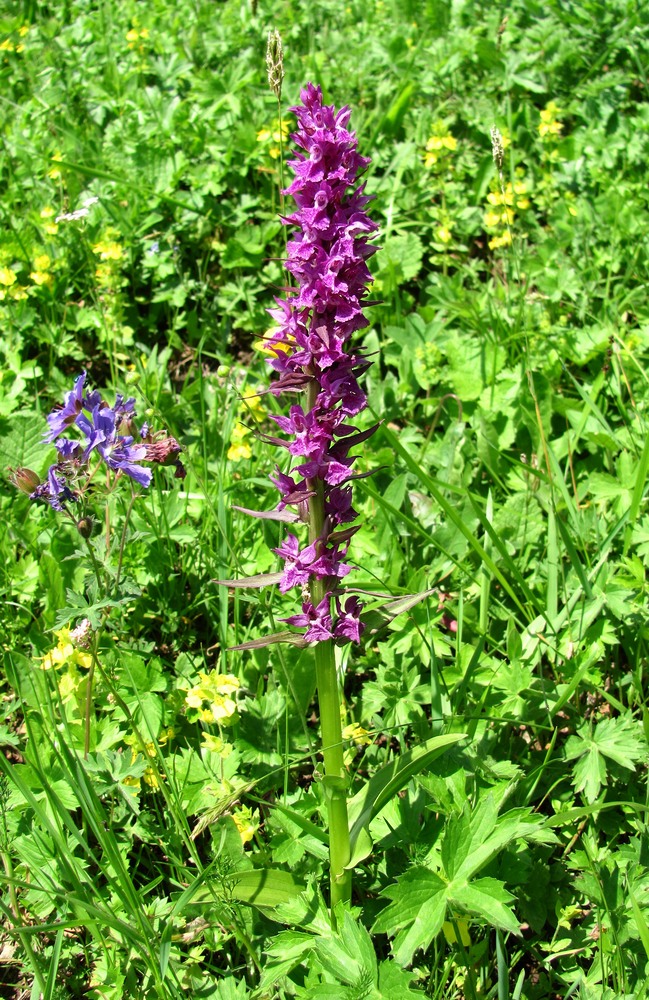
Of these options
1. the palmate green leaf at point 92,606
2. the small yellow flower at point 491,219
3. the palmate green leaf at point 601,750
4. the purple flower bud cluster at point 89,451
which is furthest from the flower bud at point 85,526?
the small yellow flower at point 491,219

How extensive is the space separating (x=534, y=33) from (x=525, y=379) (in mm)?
3209

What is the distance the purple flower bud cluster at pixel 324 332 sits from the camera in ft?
5.99

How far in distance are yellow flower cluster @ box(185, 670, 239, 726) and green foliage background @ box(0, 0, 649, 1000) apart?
0.35 feet

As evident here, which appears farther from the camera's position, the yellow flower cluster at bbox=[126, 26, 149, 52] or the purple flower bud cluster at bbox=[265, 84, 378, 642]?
the yellow flower cluster at bbox=[126, 26, 149, 52]

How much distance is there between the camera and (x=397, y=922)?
2.07 metres

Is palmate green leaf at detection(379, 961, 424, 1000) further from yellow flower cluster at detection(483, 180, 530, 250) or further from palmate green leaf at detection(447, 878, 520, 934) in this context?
yellow flower cluster at detection(483, 180, 530, 250)

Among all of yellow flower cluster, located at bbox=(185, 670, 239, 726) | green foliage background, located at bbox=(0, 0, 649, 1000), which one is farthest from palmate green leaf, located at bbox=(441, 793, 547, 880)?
yellow flower cluster, located at bbox=(185, 670, 239, 726)

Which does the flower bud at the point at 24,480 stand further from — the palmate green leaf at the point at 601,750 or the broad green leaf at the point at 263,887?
the palmate green leaf at the point at 601,750

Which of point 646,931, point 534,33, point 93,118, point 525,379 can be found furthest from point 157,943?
point 534,33

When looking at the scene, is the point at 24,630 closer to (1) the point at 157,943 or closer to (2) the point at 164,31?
(1) the point at 157,943

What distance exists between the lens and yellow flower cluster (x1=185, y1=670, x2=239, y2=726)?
2516 millimetres

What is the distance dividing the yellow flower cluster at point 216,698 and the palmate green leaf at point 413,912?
28.0 inches

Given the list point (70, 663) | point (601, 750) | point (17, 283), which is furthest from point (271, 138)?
point (601, 750)

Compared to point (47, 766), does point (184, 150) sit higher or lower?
higher
